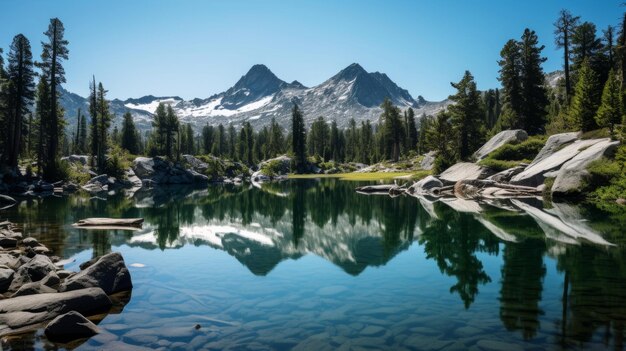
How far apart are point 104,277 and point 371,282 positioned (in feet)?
29.4

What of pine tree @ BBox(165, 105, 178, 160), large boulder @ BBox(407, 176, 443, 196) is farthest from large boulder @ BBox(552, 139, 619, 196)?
pine tree @ BBox(165, 105, 178, 160)

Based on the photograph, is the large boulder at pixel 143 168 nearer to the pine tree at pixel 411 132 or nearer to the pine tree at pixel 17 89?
the pine tree at pixel 17 89

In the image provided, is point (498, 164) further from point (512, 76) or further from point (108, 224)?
point (108, 224)

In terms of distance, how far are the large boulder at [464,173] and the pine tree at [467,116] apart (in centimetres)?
744

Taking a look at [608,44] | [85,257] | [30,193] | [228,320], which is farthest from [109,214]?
[608,44]

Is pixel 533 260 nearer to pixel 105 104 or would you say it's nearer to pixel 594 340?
pixel 594 340

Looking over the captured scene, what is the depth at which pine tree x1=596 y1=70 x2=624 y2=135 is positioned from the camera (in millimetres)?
38916

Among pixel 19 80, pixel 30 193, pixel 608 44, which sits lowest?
pixel 30 193

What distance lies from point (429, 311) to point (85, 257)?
1518 cm

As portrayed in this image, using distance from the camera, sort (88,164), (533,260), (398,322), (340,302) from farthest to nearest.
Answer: (88,164) < (533,260) < (340,302) < (398,322)

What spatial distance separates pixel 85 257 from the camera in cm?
1841

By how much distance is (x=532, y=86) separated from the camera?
58.4m

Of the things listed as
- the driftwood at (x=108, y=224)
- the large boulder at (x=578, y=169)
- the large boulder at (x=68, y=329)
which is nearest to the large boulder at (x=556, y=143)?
the large boulder at (x=578, y=169)

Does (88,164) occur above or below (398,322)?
above
